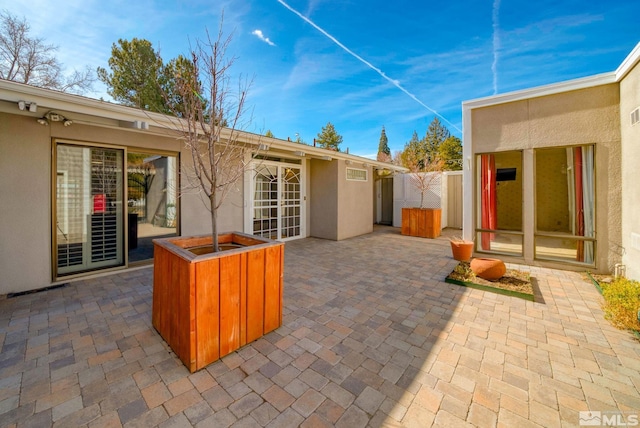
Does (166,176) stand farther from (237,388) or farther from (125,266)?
(237,388)

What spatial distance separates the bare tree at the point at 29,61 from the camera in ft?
32.1

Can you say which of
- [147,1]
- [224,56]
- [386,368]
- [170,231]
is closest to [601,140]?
[386,368]

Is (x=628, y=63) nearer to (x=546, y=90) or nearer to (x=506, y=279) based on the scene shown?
(x=546, y=90)

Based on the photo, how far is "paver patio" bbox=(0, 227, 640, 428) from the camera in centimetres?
160

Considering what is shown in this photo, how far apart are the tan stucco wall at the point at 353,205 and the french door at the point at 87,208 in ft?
17.7

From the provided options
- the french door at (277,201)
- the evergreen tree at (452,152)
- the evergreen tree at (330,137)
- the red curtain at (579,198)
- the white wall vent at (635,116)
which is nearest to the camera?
the white wall vent at (635,116)

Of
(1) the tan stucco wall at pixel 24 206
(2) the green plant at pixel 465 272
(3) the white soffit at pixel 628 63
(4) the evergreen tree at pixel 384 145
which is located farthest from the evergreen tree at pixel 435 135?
(1) the tan stucco wall at pixel 24 206

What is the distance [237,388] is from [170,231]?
6.66m

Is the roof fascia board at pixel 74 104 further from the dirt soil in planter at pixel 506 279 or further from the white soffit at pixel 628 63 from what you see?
the white soffit at pixel 628 63

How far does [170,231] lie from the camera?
7219 millimetres

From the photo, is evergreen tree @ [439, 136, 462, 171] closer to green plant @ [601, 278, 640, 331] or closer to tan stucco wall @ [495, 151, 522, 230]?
tan stucco wall @ [495, 151, 522, 230]

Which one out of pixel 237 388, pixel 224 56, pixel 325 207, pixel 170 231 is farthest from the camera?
pixel 325 207

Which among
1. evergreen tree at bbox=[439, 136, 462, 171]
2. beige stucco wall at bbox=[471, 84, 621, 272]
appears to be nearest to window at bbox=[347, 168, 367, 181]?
beige stucco wall at bbox=[471, 84, 621, 272]

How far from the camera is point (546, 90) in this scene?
4.73 metres
